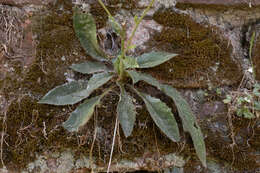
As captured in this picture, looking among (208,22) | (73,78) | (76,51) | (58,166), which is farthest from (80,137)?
(208,22)

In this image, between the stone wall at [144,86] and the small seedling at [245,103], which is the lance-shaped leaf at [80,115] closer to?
the stone wall at [144,86]

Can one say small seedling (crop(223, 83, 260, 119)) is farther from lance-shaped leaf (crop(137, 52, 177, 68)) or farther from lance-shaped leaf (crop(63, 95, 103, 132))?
lance-shaped leaf (crop(63, 95, 103, 132))

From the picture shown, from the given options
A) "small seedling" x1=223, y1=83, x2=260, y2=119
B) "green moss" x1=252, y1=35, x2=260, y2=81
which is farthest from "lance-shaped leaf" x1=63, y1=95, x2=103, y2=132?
"green moss" x1=252, y1=35, x2=260, y2=81

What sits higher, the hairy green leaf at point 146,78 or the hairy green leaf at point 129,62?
the hairy green leaf at point 129,62

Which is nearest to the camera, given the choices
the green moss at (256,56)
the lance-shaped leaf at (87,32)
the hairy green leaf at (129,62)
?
the hairy green leaf at (129,62)

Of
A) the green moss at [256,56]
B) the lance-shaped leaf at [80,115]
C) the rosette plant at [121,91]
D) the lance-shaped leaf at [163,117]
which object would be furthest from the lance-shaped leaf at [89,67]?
the green moss at [256,56]

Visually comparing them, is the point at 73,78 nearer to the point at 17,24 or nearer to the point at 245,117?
the point at 17,24

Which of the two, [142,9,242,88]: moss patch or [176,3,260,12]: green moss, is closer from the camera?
[142,9,242,88]: moss patch
